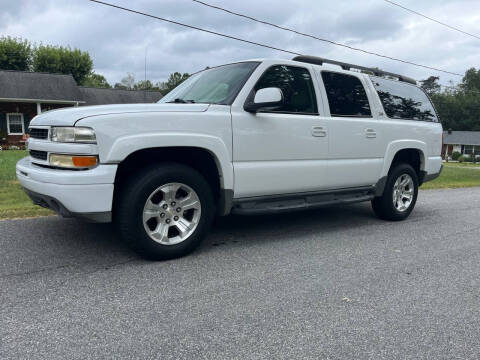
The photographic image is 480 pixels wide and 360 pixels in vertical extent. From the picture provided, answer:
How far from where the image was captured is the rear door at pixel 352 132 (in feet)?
15.8

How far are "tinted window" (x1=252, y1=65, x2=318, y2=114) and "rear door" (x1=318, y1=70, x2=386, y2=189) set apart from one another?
242mm

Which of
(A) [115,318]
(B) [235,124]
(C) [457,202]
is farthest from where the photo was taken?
(C) [457,202]

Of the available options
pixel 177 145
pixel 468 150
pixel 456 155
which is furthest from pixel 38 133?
pixel 468 150

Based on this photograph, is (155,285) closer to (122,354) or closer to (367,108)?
(122,354)

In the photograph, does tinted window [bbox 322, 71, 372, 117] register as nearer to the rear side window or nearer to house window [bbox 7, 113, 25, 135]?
the rear side window

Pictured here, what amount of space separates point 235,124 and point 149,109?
88cm

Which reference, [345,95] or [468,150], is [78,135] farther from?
[468,150]

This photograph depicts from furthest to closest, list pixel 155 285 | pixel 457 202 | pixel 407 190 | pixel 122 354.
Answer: pixel 457 202
pixel 407 190
pixel 155 285
pixel 122 354

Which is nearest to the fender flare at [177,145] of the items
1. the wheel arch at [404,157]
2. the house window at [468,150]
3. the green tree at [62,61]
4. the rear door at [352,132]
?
the rear door at [352,132]

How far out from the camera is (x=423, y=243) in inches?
185

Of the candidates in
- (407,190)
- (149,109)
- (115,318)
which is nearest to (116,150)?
(149,109)

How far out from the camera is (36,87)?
26734 mm

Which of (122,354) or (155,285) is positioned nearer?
(122,354)

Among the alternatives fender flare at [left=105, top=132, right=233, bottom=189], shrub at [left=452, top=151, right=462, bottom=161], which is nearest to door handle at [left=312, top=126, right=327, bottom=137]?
fender flare at [left=105, top=132, right=233, bottom=189]
